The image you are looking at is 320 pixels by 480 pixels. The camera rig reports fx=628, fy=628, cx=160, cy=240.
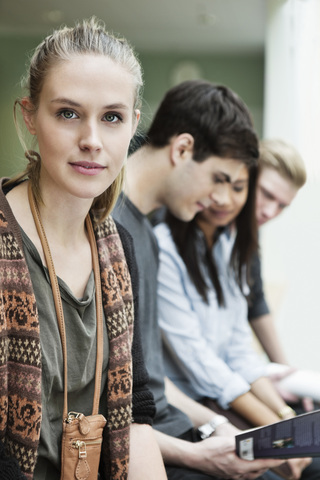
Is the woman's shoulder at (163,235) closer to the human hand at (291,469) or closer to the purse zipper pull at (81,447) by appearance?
the human hand at (291,469)

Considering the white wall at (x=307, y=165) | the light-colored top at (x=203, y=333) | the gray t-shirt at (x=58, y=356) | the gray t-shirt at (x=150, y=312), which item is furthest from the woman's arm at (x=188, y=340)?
the white wall at (x=307, y=165)

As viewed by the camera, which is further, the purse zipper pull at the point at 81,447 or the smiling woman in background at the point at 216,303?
the smiling woman in background at the point at 216,303

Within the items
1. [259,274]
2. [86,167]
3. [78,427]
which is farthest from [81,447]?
[259,274]

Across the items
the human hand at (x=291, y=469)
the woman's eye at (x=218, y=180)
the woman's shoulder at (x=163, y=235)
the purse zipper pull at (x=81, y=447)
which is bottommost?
the human hand at (x=291, y=469)

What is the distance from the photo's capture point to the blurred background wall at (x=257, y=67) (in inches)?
185

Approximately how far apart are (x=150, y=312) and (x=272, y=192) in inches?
34.6

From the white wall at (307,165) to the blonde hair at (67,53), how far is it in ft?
11.9

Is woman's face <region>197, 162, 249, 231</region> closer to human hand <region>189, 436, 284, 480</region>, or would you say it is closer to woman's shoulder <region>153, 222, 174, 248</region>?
woman's shoulder <region>153, 222, 174, 248</region>

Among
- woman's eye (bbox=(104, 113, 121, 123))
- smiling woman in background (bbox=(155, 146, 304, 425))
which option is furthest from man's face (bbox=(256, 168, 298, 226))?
woman's eye (bbox=(104, 113, 121, 123))

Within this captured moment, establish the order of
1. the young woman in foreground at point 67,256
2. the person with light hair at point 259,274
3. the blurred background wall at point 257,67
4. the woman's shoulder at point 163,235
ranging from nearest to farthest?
the young woman in foreground at point 67,256, the woman's shoulder at point 163,235, the person with light hair at point 259,274, the blurred background wall at point 257,67

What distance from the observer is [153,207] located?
1.90 metres

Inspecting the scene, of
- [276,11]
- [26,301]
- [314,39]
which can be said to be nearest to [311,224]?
[314,39]

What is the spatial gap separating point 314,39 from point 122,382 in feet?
14.2

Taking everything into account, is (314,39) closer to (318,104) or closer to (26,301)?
(318,104)
